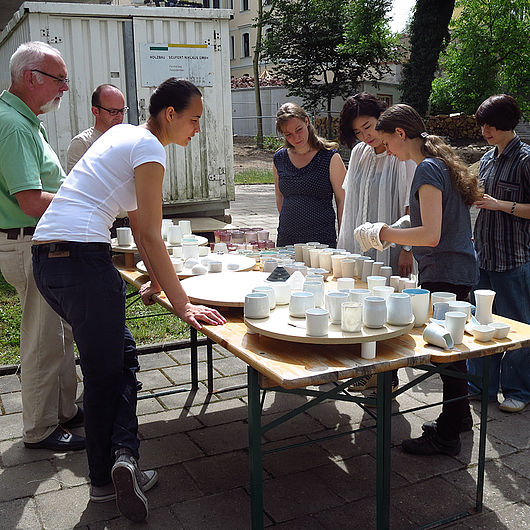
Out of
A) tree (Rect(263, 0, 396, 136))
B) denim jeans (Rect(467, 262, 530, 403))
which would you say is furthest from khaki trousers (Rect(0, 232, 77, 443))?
tree (Rect(263, 0, 396, 136))

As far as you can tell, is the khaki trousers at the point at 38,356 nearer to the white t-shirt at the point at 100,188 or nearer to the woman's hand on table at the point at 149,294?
the woman's hand on table at the point at 149,294

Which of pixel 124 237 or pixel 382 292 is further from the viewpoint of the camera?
Answer: pixel 124 237

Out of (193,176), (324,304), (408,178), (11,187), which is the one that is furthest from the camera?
(193,176)

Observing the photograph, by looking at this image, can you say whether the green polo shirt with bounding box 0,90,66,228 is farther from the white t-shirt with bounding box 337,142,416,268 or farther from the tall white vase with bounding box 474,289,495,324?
the tall white vase with bounding box 474,289,495,324

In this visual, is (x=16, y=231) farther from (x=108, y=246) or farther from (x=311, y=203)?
(x=311, y=203)

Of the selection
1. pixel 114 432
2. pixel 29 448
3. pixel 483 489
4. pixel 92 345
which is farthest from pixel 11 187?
pixel 483 489

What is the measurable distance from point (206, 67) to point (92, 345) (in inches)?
182

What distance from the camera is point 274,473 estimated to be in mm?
3154

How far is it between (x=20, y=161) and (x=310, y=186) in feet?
6.12

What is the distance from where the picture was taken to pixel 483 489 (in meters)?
2.87

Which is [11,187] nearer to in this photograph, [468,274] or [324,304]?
[324,304]

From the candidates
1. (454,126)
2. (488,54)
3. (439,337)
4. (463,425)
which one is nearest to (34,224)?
(439,337)

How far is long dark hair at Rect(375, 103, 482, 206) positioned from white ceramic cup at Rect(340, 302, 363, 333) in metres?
1.03

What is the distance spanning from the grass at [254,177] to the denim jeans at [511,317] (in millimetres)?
13546
